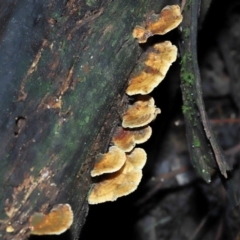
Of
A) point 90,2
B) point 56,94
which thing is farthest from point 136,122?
point 90,2

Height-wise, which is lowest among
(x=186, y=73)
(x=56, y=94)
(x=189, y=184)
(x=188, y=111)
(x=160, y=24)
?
(x=189, y=184)

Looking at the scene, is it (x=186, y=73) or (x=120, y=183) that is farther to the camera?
(x=186, y=73)

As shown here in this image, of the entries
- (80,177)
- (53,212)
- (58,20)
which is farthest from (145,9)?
(53,212)

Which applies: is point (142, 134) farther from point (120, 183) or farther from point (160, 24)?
point (160, 24)

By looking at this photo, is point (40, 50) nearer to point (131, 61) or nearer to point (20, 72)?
point (20, 72)

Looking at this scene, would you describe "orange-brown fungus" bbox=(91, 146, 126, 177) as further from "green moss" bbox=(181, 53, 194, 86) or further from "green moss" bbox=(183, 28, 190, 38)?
"green moss" bbox=(183, 28, 190, 38)

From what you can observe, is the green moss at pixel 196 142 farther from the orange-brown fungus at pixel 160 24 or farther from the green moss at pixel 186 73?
the orange-brown fungus at pixel 160 24

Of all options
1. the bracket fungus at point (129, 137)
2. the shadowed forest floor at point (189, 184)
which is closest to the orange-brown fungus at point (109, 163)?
the bracket fungus at point (129, 137)
